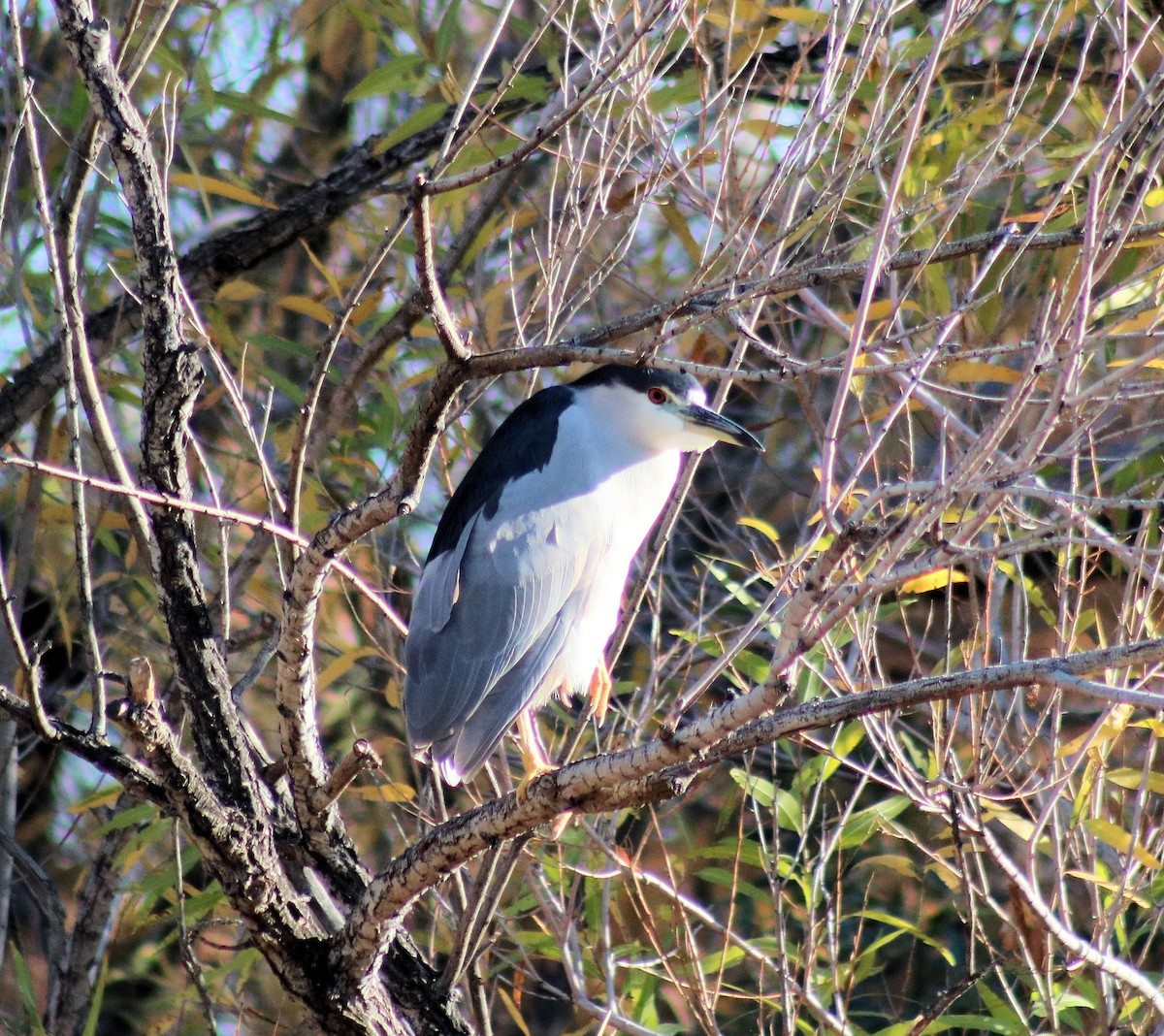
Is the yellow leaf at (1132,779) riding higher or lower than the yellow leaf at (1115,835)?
higher

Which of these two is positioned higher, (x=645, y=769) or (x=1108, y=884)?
(x=645, y=769)

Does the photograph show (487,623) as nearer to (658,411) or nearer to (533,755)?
(533,755)

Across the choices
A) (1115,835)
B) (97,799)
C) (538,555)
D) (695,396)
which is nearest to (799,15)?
(695,396)

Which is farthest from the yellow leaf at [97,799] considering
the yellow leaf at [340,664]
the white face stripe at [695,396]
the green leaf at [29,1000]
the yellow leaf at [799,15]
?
the yellow leaf at [799,15]

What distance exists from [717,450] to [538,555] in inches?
94.4

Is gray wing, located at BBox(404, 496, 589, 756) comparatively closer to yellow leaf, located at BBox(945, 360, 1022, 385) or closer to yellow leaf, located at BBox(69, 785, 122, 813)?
yellow leaf, located at BBox(945, 360, 1022, 385)

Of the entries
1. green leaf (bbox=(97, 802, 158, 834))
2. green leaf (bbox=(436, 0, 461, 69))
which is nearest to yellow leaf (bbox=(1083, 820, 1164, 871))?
green leaf (bbox=(97, 802, 158, 834))

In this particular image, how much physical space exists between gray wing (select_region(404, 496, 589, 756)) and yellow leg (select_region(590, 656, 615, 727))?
7.2 inches

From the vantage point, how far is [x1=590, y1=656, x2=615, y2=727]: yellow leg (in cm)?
291

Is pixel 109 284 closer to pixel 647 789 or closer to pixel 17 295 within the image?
pixel 17 295

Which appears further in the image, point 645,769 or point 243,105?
point 243,105

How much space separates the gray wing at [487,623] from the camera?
8.72ft

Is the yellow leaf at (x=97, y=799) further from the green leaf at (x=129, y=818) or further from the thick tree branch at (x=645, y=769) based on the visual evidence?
the thick tree branch at (x=645, y=769)

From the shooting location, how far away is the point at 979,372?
2.89 metres
